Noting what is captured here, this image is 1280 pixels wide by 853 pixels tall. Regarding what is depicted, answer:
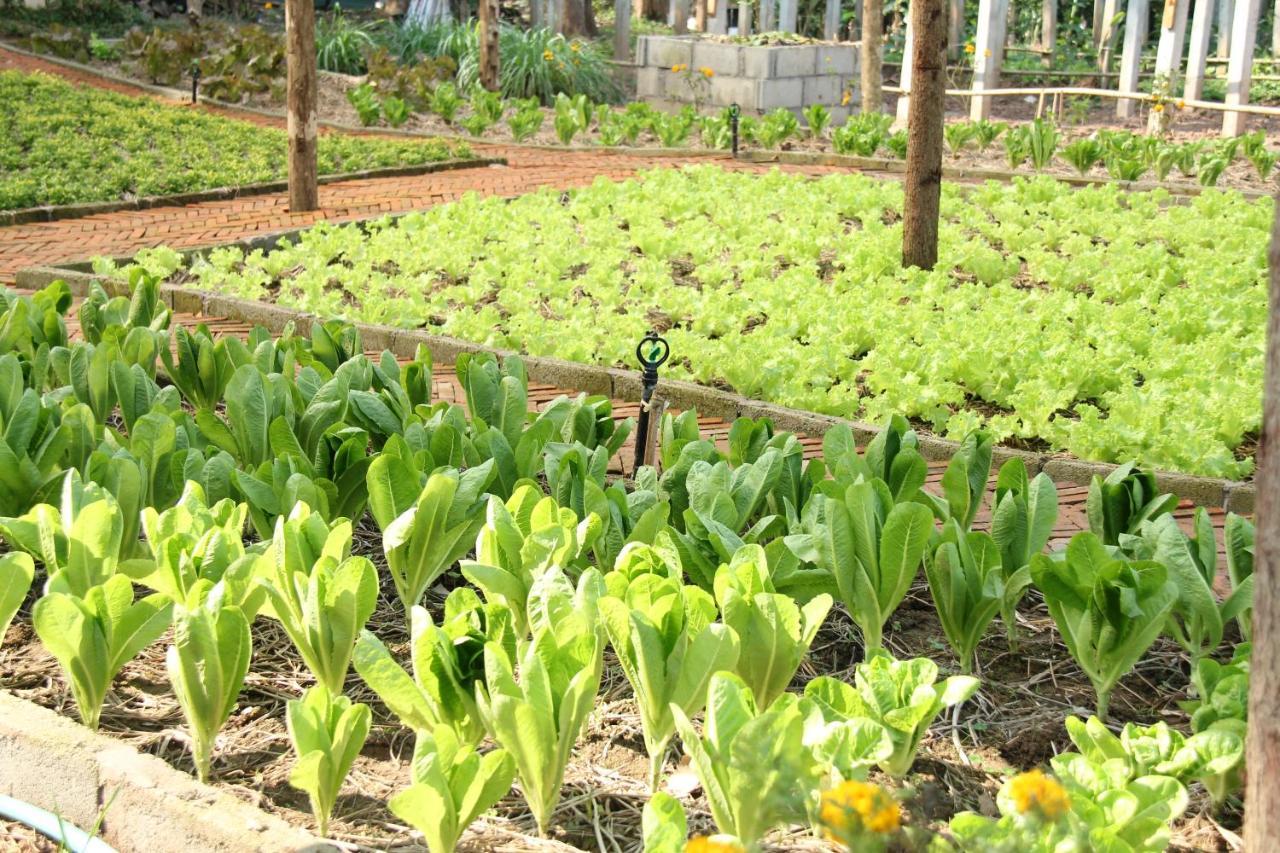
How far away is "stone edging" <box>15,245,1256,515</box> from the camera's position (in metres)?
4.27

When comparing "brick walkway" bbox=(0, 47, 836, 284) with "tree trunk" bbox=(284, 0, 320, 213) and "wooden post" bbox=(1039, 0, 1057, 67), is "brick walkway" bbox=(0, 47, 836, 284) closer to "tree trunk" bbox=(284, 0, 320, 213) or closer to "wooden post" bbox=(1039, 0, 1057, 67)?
"tree trunk" bbox=(284, 0, 320, 213)

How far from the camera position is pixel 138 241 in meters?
8.92

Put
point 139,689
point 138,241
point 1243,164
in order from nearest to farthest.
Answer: point 139,689, point 138,241, point 1243,164

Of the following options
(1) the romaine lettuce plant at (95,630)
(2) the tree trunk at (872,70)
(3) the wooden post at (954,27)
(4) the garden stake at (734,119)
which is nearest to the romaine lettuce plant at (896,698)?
(1) the romaine lettuce plant at (95,630)

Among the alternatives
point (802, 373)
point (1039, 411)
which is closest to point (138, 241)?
point (802, 373)

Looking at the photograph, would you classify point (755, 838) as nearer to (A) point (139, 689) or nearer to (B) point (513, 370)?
(A) point (139, 689)

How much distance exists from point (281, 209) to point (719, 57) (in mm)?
7563

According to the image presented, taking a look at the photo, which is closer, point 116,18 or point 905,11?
point 116,18

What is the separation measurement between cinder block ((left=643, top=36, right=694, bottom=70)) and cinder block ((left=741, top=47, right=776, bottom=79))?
75 cm

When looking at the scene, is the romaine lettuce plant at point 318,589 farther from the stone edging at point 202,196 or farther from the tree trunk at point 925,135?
the stone edging at point 202,196

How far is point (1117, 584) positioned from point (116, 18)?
841 inches

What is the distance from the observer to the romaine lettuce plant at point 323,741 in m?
2.32

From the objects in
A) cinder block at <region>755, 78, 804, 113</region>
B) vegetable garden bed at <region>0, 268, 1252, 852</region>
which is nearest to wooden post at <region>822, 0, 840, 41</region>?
cinder block at <region>755, 78, 804, 113</region>

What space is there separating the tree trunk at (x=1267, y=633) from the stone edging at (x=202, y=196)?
9.13 meters
